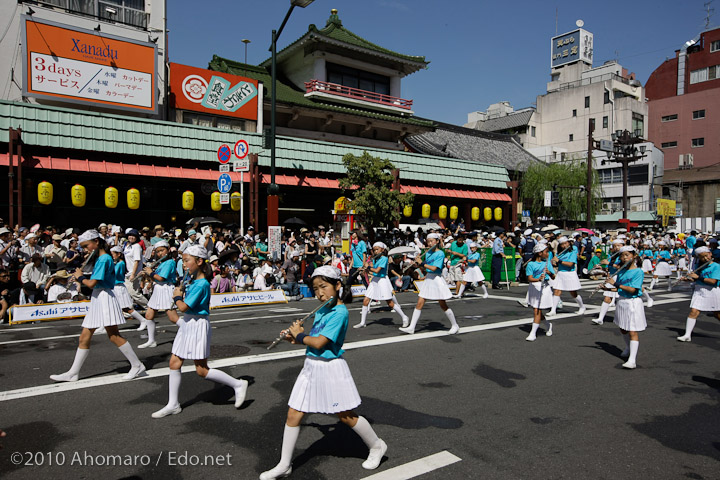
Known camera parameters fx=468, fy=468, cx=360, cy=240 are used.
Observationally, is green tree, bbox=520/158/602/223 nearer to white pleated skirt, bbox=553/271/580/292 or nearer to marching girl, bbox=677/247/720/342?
white pleated skirt, bbox=553/271/580/292

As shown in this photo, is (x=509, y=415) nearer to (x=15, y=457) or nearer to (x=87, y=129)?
(x=15, y=457)

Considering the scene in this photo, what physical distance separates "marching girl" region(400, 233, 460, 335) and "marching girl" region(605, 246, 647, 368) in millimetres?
2947

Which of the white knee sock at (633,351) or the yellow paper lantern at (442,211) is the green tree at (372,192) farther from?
the white knee sock at (633,351)

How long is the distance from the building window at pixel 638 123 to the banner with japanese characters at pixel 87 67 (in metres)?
55.2

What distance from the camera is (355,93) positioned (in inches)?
1153

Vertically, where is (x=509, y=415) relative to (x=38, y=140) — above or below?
below

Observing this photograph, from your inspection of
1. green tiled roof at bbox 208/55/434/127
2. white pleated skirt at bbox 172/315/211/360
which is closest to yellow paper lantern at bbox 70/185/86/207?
green tiled roof at bbox 208/55/434/127

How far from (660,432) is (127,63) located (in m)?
21.9

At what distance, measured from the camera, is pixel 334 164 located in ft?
77.9

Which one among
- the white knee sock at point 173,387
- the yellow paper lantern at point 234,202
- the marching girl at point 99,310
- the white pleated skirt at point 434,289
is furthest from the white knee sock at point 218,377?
the yellow paper lantern at point 234,202

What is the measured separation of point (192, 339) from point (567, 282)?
30.5 feet

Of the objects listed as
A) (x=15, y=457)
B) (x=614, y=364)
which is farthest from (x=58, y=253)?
(x=614, y=364)

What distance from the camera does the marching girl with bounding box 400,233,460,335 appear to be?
9078mm

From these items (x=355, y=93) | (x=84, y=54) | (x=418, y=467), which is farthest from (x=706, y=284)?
(x=355, y=93)
